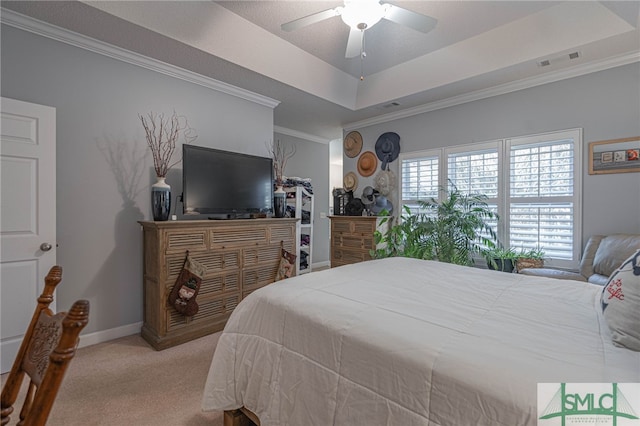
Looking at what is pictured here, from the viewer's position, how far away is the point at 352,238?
15.1 ft

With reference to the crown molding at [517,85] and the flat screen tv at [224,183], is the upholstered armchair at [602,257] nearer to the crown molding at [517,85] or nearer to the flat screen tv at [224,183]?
the crown molding at [517,85]

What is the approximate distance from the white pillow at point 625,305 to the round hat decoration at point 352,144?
416 cm

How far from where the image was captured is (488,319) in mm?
1140

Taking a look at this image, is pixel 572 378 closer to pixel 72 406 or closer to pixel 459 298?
pixel 459 298

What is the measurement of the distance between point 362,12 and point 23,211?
286 centimetres

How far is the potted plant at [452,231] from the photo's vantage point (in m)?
3.59

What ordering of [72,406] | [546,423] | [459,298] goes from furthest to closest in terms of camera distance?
[72,406] → [459,298] → [546,423]

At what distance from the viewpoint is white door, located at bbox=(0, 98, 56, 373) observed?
7.18 ft

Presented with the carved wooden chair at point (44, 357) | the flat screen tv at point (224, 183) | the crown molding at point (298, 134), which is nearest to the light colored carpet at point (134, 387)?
the carved wooden chair at point (44, 357)

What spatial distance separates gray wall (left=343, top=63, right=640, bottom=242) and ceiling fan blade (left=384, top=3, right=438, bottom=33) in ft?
6.82

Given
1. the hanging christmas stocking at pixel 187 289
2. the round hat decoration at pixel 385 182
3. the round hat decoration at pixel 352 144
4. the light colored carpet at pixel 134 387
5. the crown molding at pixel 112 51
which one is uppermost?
the crown molding at pixel 112 51

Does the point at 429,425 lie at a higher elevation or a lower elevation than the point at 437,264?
lower

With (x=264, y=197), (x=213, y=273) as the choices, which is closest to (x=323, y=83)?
(x=264, y=197)

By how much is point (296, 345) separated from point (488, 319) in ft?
2.47
